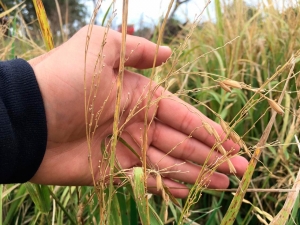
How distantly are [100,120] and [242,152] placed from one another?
1.15ft

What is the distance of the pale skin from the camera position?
2.30 feet

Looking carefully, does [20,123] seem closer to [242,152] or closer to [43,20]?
[43,20]

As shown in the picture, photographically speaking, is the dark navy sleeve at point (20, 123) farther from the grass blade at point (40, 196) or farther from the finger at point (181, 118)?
the finger at point (181, 118)

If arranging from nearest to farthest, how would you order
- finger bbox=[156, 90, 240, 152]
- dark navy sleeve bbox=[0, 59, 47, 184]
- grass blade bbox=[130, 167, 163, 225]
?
1. grass blade bbox=[130, 167, 163, 225]
2. dark navy sleeve bbox=[0, 59, 47, 184]
3. finger bbox=[156, 90, 240, 152]

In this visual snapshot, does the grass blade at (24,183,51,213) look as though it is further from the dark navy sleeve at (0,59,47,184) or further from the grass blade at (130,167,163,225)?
the grass blade at (130,167,163,225)

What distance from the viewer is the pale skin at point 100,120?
0.70 meters

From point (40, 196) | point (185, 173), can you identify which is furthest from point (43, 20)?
point (185, 173)

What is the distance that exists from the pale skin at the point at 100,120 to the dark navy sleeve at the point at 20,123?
0.02m

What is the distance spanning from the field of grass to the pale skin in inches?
1.7

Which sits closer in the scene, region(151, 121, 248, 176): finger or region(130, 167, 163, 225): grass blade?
region(130, 167, 163, 225): grass blade

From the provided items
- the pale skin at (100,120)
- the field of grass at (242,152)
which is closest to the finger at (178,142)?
the pale skin at (100,120)

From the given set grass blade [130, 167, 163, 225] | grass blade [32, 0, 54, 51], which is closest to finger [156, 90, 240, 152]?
grass blade [32, 0, 54, 51]

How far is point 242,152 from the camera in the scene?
0.49 metres

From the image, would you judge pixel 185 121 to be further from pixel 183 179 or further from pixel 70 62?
pixel 70 62
